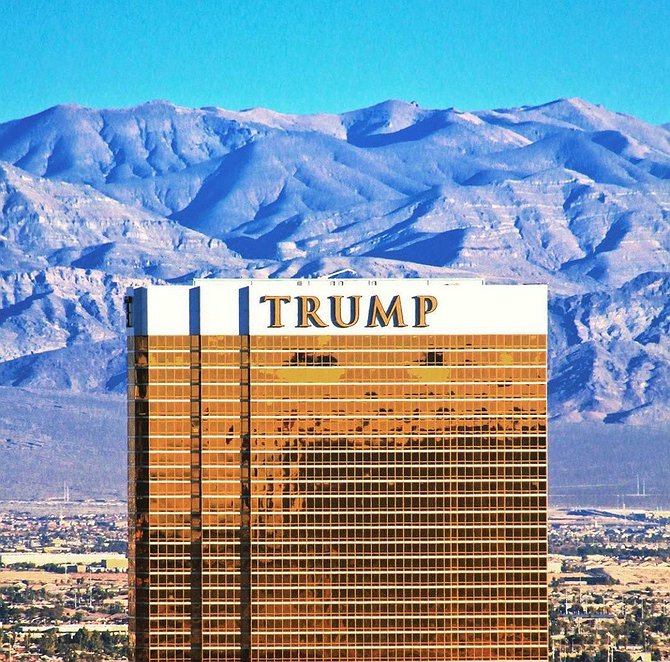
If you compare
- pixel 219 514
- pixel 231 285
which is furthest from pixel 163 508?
pixel 231 285

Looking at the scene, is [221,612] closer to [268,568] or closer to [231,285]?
[268,568]

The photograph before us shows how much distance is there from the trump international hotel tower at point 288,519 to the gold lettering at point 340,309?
151mm

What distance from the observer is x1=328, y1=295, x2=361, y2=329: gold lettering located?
199250 millimetres

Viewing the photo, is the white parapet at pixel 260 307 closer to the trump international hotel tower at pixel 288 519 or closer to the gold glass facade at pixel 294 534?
the trump international hotel tower at pixel 288 519

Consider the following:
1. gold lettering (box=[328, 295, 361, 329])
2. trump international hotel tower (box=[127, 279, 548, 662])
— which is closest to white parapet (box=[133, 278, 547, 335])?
gold lettering (box=[328, 295, 361, 329])

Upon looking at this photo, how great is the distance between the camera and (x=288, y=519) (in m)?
198

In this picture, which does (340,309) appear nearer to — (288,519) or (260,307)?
(260,307)

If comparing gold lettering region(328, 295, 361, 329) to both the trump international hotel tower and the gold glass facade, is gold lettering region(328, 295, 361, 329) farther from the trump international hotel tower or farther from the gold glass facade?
the gold glass facade

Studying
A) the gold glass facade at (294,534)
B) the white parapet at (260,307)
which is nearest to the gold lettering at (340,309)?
the white parapet at (260,307)

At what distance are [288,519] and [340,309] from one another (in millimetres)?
16270

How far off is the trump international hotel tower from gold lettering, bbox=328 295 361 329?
15 centimetres

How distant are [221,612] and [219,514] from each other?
727 cm

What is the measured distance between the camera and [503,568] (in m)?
198

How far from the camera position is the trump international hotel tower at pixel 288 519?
196125 mm
